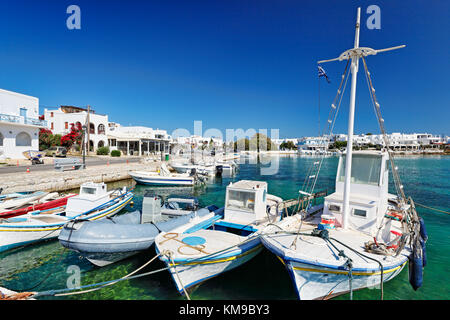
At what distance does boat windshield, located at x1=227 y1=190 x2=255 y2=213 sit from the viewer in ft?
31.6

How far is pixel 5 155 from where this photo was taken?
29.6 metres

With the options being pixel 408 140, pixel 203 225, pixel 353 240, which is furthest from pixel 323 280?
pixel 408 140

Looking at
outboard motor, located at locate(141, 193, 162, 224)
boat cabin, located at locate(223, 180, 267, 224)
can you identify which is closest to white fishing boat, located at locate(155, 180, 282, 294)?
boat cabin, located at locate(223, 180, 267, 224)

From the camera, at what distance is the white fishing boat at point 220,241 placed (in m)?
6.58

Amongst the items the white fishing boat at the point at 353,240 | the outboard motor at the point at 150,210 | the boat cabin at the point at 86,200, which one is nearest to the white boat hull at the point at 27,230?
the boat cabin at the point at 86,200

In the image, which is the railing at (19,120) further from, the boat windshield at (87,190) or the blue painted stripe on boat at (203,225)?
the blue painted stripe on boat at (203,225)

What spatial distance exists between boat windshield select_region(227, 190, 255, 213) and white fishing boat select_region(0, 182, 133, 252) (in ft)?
25.3

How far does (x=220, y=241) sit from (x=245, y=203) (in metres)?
2.58

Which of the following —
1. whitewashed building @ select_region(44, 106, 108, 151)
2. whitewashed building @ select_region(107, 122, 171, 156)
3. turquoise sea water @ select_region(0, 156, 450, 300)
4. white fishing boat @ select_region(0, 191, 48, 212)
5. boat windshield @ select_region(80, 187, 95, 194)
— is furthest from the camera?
whitewashed building @ select_region(107, 122, 171, 156)

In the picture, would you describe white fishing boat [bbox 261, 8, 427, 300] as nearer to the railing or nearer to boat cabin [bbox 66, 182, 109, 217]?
boat cabin [bbox 66, 182, 109, 217]
